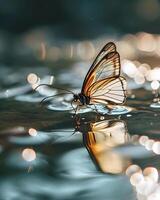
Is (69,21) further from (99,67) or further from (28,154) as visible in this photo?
(28,154)

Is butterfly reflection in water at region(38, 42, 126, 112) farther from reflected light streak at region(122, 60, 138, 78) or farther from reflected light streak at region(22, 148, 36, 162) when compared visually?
reflected light streak at region(122, 60, 138, 78)

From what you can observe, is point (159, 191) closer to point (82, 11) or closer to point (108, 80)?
point (108, 80)

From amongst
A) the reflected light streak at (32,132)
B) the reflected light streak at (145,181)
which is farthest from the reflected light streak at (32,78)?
the reflected light streak at (145,181)

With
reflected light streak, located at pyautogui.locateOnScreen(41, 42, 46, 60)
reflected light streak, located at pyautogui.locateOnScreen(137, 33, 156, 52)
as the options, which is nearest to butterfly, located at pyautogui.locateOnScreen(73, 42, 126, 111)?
reflected light streak, located at pyautogui.locateOnScreen(41, 42, 46, 60)

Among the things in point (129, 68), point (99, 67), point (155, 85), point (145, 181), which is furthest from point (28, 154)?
point (129, 68)

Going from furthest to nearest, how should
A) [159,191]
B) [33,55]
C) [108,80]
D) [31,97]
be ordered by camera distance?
[33,55]
[31,97]
[108,80]
[159,191]

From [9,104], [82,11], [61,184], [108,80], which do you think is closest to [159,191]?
[61,184]

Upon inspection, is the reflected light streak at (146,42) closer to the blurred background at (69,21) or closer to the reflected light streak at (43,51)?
the blurred background at (69,21)
